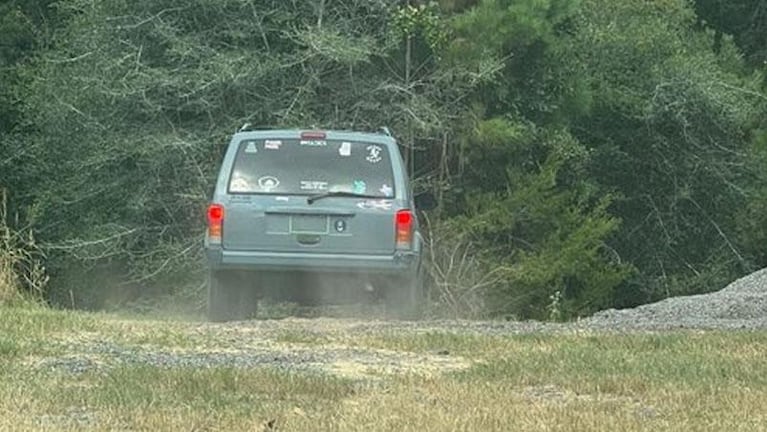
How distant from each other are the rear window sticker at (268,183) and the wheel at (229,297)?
831 millimetres

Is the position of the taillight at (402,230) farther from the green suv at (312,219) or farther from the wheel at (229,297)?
the wheel at (229,297)

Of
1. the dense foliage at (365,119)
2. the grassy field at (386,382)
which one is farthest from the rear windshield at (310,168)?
the dense foliage at (365,119)

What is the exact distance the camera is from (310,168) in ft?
40.9

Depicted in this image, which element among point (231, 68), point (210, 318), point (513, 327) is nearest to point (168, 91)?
point (231, 68)

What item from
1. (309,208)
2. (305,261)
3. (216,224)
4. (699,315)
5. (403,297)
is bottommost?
Answer: (699,315)

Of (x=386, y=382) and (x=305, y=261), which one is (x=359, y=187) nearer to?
(x=305, y=261)

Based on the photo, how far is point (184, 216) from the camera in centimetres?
2300

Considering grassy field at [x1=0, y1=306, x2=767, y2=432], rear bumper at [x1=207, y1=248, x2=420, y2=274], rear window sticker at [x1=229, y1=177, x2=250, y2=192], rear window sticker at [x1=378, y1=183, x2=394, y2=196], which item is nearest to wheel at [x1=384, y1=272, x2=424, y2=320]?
rear bumper at [x1=207, y1=248, x2=420, y2=274]

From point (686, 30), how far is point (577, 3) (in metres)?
5.43

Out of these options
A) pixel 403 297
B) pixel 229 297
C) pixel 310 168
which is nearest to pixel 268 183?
pixel 310 168

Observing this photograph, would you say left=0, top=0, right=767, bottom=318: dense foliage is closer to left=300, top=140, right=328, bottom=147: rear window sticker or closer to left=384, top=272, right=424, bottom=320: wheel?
left=384, top=272, right=424, bottom=320: wheel

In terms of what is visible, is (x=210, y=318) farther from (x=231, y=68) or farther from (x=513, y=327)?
(x=231, y=68)

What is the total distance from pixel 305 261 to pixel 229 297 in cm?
99

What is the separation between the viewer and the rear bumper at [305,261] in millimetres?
12188
